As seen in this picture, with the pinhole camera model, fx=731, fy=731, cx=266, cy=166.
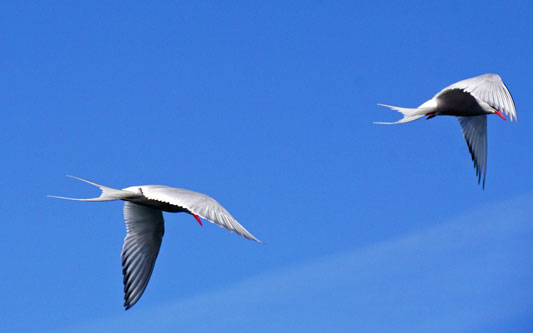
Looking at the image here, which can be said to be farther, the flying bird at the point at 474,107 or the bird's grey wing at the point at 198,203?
the flying bird at the point at 474,107

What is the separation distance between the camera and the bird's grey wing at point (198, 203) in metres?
10.3

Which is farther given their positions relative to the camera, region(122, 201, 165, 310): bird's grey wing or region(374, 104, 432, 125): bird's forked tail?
region(374, 104, 432, 125): bird's forked tail

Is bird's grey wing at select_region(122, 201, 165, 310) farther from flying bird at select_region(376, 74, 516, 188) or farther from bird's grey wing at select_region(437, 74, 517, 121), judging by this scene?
bird's grey wing at select_region(437, 74, 517, 121)

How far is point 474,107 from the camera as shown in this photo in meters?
15.1

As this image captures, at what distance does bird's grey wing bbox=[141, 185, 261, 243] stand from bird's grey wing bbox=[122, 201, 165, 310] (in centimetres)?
124

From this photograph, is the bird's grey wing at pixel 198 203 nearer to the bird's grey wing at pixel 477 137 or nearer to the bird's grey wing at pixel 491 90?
the bird's grey wing at pixel 491 90

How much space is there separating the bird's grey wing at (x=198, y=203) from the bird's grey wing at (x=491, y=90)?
539 centimetres

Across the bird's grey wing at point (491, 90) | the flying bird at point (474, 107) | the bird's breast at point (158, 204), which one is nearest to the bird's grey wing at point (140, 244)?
the bird's breast at point (158, 204)

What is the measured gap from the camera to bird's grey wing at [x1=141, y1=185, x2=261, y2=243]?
10.3 meters

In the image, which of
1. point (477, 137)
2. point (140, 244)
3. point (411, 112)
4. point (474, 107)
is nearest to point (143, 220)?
point (140, 244)

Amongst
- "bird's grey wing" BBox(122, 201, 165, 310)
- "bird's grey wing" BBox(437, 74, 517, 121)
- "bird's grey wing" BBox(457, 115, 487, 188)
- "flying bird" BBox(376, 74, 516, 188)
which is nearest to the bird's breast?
"bird's grey wing" BBox(122, 201, 165, 310)

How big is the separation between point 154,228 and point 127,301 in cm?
151

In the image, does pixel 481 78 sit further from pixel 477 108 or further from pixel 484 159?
pixel 484 159

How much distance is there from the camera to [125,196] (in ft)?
41.9
